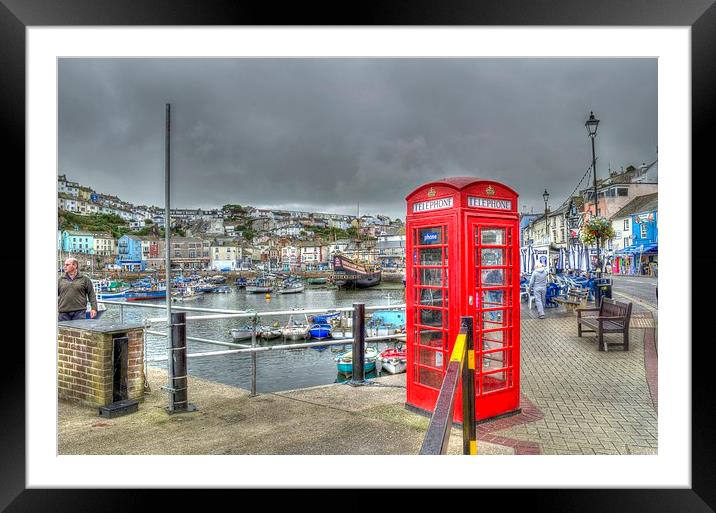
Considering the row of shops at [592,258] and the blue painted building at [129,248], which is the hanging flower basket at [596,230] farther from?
the blue painted building at [129,248]

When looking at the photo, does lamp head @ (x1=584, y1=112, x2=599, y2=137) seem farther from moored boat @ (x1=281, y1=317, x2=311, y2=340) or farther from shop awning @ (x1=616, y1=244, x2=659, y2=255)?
moored boat @ (x1=281, y1=317, x2=311, y2=340)

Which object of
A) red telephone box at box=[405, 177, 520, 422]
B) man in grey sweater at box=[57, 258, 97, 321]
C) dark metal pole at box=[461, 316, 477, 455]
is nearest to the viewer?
dark metal pole at box=[461, 316, 477, 455]

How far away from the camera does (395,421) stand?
12.0 ft

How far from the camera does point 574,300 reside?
13.1 m

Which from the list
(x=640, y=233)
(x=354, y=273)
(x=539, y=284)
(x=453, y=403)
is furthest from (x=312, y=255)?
(x=453, y=403)

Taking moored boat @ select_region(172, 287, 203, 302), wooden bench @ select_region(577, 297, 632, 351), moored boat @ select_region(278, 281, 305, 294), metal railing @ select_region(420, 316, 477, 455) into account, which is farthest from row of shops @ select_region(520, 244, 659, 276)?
moored boat @ select_region(278, 281, 305, 294)

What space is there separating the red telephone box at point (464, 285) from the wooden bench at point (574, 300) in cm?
852

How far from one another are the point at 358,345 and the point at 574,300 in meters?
10.5

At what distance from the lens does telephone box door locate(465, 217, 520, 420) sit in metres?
3.58

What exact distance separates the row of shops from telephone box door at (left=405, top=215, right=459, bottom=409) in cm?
1127

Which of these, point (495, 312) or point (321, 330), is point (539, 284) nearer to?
point (495, 312)
